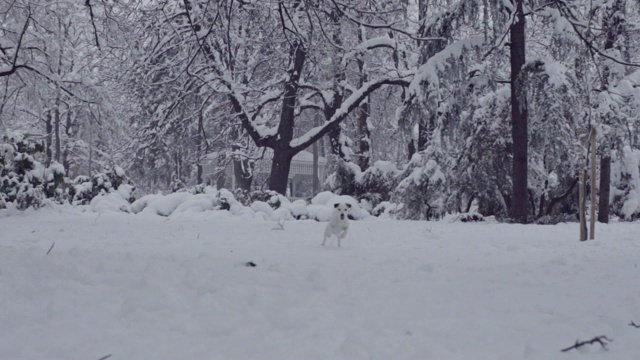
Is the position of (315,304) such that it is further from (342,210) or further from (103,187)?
(103,187)

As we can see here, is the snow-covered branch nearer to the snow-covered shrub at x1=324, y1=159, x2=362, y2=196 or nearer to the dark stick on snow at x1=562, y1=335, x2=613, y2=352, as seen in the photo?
the snow-covered shrub at x1=324, y1=159, x2=362, y2=196

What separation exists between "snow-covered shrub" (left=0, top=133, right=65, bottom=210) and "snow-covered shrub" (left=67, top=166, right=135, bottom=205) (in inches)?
72.0

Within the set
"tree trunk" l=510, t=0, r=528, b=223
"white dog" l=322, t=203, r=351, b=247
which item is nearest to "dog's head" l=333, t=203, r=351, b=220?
"white dog" l=322, t=203, r=351, b=247

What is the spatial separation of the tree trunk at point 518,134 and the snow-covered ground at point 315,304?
17.7ft

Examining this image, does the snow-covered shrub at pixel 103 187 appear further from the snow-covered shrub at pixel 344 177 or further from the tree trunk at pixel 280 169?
the snow-covered shrub at pixel 344 177

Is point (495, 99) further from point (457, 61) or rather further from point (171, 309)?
point (171, 309)

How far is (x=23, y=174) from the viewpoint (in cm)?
1198

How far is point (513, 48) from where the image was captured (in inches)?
459

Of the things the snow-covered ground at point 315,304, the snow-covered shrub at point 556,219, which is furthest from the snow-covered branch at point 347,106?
the snow-covered ground at point 315,304

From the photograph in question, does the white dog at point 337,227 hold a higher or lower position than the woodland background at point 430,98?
lower

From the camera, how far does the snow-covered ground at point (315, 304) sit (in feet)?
8.33

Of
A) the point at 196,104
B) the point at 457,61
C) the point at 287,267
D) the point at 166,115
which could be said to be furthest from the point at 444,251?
the point at 196,104

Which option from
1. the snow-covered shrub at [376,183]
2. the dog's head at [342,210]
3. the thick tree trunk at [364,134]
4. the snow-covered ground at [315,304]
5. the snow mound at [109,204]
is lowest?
the snow-covered ground at [315,304]

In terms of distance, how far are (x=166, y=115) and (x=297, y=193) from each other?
95.6 feet
